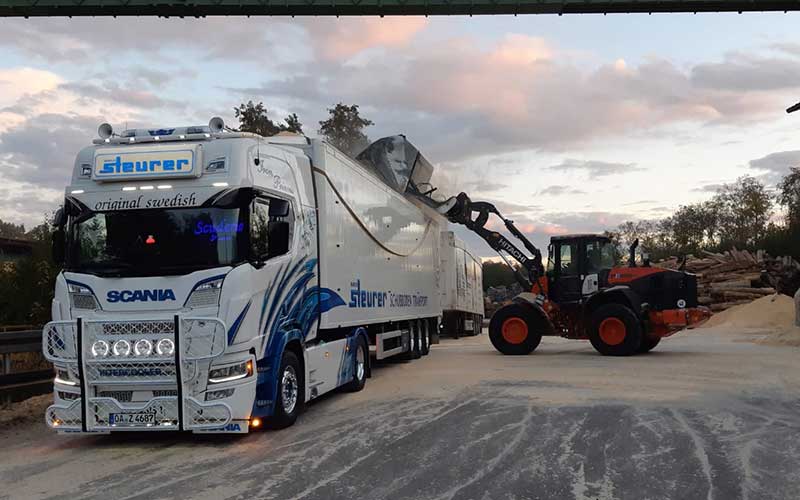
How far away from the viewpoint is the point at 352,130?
34.3m

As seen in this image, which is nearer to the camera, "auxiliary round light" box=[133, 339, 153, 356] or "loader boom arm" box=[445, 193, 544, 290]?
"auxiliary round light" box=[133, 339, 153, 356]

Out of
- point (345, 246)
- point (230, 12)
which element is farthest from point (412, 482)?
point (230, 12)

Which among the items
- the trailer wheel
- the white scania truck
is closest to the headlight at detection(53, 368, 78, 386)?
the white scania truck

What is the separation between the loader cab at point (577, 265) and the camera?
1806 cm

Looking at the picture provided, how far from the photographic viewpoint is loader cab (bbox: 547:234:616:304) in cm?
1806

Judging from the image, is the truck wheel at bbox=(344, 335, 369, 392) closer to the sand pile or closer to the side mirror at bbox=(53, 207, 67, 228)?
the side mirror at bbox=(53, 207, 67, 228)

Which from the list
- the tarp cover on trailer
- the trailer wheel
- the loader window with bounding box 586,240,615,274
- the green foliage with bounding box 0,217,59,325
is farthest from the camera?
the green foliage with bounding box 0,217,59,325

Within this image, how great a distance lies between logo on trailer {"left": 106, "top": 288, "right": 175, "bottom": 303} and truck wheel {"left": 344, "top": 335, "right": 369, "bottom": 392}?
4600 millimetres

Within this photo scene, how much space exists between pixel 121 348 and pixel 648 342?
46.6 ft

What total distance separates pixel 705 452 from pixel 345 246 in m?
6.07

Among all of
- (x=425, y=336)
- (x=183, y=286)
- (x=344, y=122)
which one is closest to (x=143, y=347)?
(x=183, y=286)

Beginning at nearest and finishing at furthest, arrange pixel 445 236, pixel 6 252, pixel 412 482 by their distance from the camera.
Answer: pixel 412 482, pixel 445 236, pixel 6 252

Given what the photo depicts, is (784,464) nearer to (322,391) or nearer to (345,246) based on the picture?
(322,391)

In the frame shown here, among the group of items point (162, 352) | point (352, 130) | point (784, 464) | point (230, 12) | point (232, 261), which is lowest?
point (784, 464)
